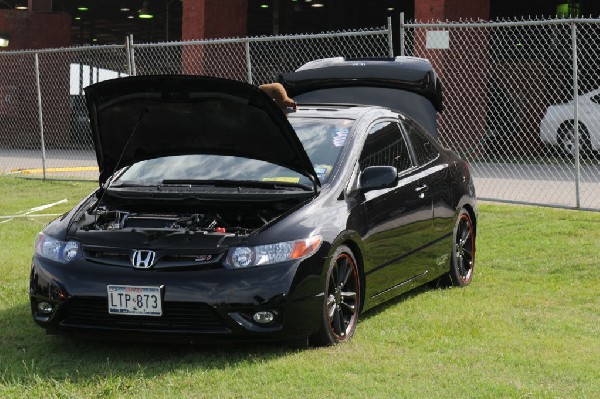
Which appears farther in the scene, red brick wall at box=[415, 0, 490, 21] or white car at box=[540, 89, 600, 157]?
red brick wall at box=[415, 0, 490, 21]

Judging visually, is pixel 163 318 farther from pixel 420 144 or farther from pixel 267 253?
pixel 420 144

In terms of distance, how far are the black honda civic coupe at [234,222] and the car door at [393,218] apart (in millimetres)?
14

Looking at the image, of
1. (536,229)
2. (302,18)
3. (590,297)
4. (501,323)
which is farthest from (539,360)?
(302,18)

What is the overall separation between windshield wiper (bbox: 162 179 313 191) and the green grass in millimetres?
999

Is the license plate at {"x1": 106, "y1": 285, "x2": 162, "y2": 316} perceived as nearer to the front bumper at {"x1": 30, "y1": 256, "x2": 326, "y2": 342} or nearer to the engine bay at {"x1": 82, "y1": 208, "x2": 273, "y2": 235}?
the front bumper at {"x1": 30, "y1": 256, "x2": 326, "y2": 342}

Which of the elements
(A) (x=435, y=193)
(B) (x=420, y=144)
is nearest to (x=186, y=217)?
(A) (x=435, y=193)

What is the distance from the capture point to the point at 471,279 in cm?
924

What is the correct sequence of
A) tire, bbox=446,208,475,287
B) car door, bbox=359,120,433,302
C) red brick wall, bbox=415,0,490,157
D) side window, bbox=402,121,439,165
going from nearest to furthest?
1. car door, bbox=359,120,433,302
2. side window, bbox=402,121,439,165
3. tire, bbox=446,208,475,287
4. red brick wall, bbox=415,0,490,157

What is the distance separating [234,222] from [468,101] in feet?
46.2

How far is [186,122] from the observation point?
292 inches

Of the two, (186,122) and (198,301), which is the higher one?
(186,122)

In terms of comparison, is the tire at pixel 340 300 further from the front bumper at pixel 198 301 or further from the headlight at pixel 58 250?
the headlight at pixel 58 250

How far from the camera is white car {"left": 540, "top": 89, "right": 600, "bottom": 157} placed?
20.5m

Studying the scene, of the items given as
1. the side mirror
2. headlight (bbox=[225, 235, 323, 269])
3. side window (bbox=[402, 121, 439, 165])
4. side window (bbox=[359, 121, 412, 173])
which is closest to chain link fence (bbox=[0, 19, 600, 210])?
side window (bbox=[402, 121, 439, 165])
